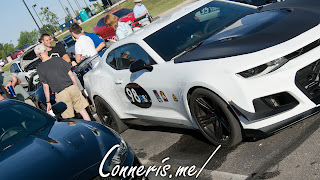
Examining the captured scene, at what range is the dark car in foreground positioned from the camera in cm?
355

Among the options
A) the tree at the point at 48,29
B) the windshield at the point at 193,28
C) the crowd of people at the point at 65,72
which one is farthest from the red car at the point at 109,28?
the tree at the point at 48,29

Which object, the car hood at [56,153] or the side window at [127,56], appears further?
the side window at [127,56]

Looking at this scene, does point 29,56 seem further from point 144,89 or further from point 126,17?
point 144,89

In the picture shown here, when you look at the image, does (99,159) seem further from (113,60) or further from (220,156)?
(113,60)

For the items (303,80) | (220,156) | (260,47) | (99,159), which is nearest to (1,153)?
(99,159)

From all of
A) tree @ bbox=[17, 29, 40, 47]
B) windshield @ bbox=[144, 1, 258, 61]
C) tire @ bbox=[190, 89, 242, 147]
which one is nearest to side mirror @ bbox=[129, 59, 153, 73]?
windshield @ bbox=[144, 1, 258, 61]

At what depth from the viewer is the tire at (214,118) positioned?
14.0ft

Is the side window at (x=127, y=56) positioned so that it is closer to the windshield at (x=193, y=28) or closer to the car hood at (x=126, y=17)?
the windshield at (x=193, y=28)

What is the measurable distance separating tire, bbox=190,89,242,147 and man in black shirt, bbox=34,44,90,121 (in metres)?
3.44

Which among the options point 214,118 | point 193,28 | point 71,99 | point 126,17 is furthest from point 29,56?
point 214,118

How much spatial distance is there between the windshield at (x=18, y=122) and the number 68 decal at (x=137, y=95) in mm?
1312

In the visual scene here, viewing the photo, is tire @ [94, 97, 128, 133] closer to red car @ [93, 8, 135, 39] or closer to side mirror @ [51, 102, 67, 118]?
side mirror @ [51, 102, 67, 118]

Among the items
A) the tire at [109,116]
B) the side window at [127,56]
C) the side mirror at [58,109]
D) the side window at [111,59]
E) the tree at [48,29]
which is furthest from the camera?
the tree at [48,29]

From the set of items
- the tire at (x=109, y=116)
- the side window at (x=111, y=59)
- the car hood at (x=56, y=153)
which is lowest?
the tire at (x=109, y=116)
